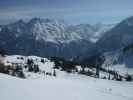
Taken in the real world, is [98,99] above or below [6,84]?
below

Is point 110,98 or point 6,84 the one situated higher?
point 6,84

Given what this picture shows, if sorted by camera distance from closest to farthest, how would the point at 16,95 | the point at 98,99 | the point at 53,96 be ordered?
the point at 16,95 → the point at 53,96 → the point at 98,99

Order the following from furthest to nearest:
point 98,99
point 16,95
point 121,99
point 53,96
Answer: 1. point 121,99
2. point 98,99
3. point 53,96
4. point 16,95

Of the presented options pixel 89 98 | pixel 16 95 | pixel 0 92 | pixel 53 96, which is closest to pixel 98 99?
pixel 89 98

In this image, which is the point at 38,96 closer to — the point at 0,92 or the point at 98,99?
the point at 0,92

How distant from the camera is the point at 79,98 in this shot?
13.9 metres

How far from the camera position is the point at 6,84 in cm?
1455

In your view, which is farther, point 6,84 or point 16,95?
point 6,84

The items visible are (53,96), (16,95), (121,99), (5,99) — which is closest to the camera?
(5,99)

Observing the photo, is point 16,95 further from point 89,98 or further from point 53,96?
point 89,98

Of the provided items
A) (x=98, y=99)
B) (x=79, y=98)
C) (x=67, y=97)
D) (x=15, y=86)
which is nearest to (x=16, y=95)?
(x=15, y=86)

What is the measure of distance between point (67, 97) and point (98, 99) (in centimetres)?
226

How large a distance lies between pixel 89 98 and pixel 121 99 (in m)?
2.69

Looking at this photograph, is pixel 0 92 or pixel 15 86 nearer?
pixel 0 92
